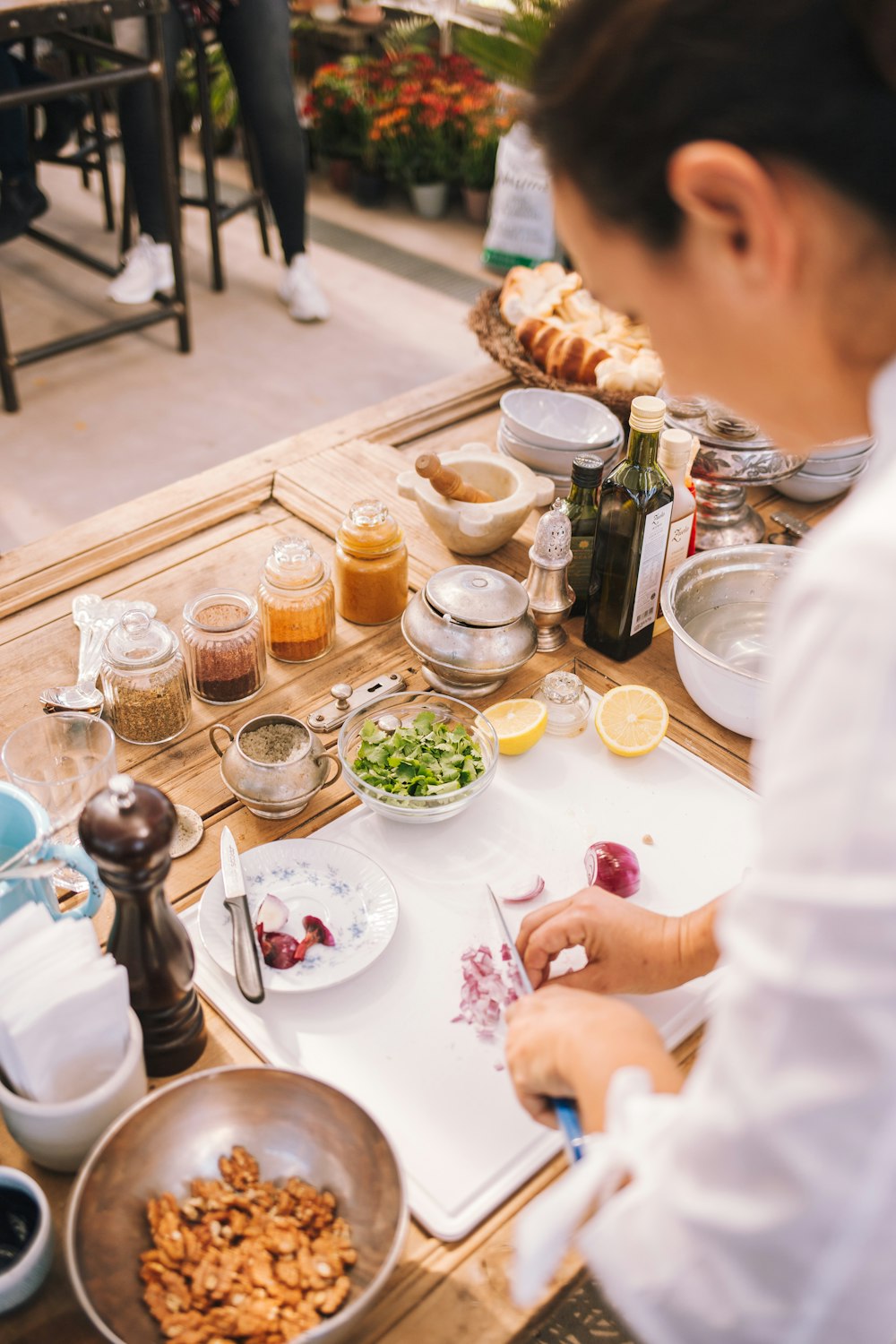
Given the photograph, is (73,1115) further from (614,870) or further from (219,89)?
(219,89)

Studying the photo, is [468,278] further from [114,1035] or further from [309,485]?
[114,1035]

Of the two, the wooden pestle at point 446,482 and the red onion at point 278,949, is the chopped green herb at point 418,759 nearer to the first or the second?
the red onion at point 278,949

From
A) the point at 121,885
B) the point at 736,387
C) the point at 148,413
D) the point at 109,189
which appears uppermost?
the point at 736,387

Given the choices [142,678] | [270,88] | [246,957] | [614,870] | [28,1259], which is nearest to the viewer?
[28,1259]

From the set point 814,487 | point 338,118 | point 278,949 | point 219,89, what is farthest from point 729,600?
point 219,89

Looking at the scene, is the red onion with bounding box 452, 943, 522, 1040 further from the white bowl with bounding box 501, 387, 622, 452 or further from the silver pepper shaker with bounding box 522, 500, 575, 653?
the white bowl with bounding box 501, 387, 622, 452

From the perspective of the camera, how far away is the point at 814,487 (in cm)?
162

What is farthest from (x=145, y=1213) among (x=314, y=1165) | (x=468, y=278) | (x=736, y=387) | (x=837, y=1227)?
(x=468, y=278)

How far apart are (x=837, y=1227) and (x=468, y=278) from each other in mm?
4049

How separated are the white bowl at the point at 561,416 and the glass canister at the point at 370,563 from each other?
0.35 m

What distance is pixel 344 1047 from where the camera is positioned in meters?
0.90

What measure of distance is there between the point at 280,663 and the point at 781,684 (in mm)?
895

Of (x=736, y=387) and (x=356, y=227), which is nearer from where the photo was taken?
(x=736, y=387)

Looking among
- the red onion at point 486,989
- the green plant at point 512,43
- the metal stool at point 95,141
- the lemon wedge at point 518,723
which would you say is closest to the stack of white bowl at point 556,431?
the lemon wedge at point 518,723
